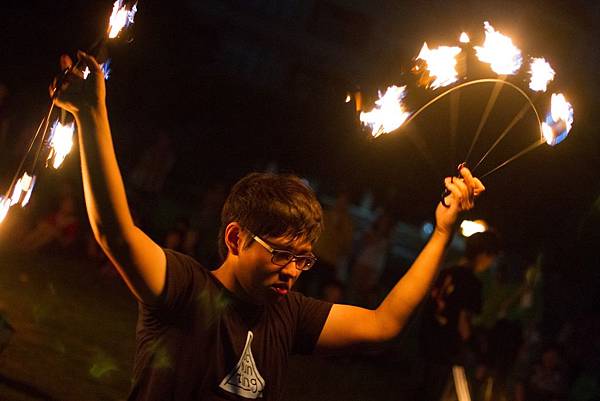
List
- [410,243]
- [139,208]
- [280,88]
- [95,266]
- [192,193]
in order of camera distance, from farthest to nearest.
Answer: [280,88] < [410,243] < [192,193] < [139,208] < [95,266]

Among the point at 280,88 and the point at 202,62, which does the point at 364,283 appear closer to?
the point at 202,62

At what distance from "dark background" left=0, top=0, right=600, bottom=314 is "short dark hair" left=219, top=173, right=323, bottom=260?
1134 centimetres

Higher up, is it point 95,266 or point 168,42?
point 168,42

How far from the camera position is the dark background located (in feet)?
67.5

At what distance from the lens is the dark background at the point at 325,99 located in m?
20.6

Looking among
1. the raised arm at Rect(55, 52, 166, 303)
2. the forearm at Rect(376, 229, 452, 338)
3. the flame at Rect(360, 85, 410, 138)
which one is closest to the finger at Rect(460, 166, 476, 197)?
the forearm at Rect(376, 229, 452, 338)

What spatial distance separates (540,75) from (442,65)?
1.63 ft

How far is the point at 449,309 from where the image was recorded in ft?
18.1

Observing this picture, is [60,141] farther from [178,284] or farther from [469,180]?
[469,180]

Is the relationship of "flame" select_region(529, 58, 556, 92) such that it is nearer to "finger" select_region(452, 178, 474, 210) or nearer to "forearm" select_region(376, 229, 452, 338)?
"finger" select_region(452, 178, 474, 210)

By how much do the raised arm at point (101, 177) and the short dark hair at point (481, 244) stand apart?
422cm

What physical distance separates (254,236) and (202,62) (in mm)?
26011

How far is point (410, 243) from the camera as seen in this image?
25422mm

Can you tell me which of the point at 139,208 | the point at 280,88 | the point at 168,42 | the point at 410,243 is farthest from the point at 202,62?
the point at 139,208
